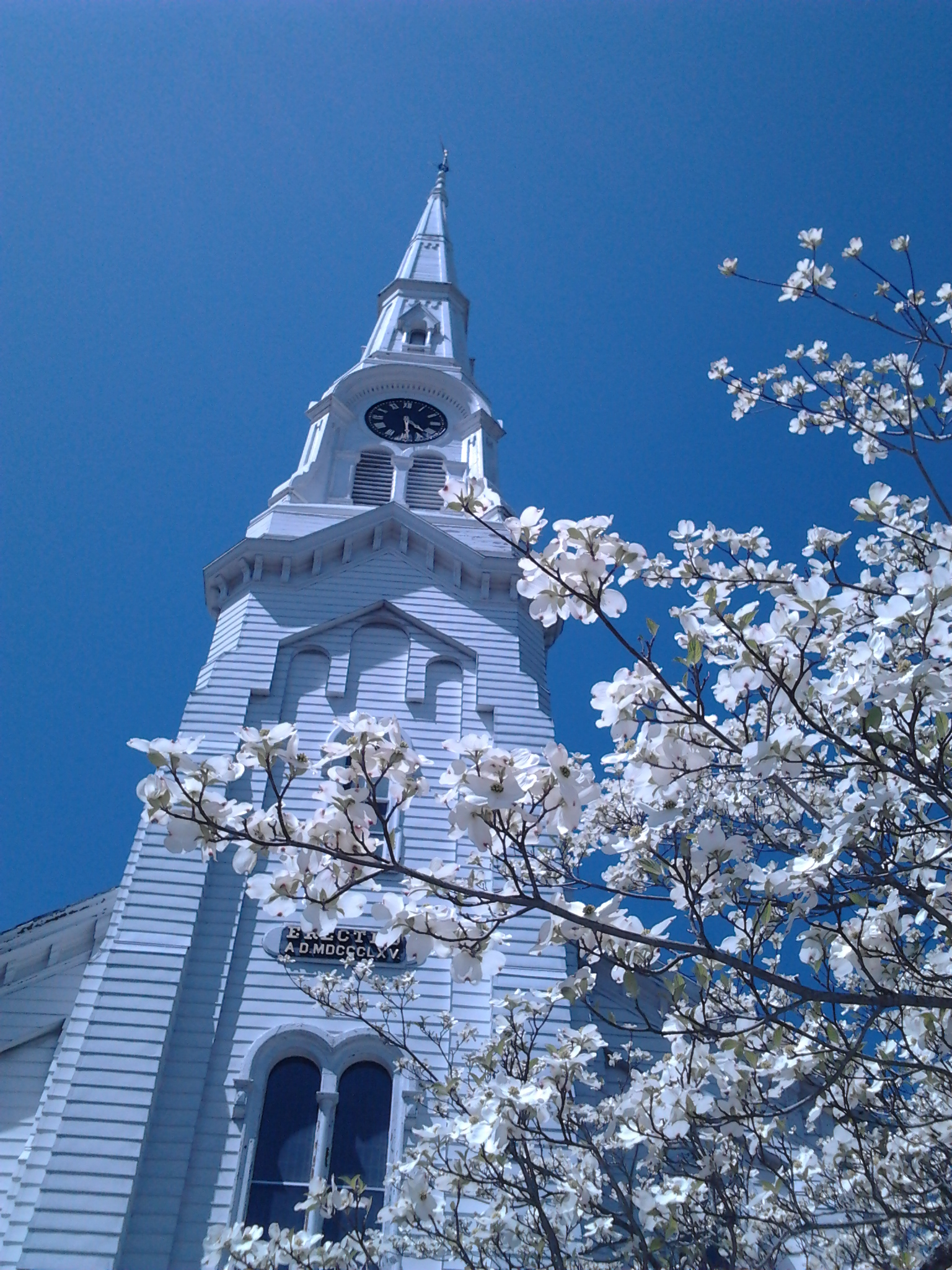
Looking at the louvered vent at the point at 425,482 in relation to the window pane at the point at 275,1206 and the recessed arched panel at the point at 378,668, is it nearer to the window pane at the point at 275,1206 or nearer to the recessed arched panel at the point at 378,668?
the recessed arched panel at the point at 378,668

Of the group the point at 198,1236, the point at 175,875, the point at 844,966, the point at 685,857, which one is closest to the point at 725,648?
the point at 685,857

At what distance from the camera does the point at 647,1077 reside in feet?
19.3

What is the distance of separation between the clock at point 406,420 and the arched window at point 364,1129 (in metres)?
16.6

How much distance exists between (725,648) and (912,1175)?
3.81 metres

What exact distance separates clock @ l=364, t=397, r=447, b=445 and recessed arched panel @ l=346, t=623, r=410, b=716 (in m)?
8.80

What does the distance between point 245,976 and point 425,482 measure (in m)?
13.7

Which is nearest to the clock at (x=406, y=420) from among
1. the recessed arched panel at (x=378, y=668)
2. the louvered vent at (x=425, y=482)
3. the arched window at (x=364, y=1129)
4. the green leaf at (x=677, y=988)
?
the louvered vent at (x=425, y=482)

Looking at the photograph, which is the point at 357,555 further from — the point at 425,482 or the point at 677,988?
the point at 677,988

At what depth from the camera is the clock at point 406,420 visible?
2577 centimetres

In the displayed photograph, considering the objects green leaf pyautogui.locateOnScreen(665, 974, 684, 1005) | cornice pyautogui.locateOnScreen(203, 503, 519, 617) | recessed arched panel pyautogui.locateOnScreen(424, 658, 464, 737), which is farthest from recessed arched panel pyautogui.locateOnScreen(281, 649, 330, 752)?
green leaf pyautogui.locateOnScreen(665, 974, 684, 1005)

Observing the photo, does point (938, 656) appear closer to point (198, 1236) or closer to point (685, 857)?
point (685, 857)

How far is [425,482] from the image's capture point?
78.8 feet

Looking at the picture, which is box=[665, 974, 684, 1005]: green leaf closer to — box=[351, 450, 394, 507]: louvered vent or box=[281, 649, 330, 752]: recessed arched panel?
box=[281, 649, 330, 752]: recessed arched panel

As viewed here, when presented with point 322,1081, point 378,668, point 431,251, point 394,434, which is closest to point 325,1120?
point 322,1081
